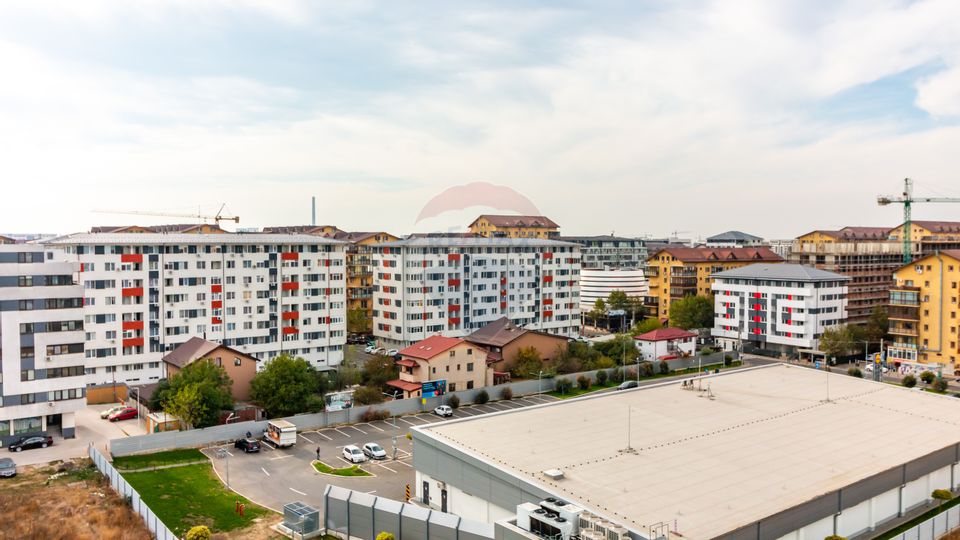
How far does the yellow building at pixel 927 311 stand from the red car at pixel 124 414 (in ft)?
178

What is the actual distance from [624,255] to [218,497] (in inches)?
3713

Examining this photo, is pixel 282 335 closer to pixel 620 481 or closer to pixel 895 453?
pixel 620 481

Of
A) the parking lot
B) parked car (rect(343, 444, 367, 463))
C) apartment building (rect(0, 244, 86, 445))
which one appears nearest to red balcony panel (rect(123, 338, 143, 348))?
apartment building (rect(0, 244, 86, 445))

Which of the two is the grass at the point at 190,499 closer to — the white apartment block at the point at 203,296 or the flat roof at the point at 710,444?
the flat roof at the point at 710,444

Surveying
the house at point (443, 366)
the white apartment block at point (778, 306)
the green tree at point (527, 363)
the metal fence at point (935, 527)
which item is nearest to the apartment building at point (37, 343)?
the house at point (443, 366)

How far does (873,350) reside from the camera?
2367 inches

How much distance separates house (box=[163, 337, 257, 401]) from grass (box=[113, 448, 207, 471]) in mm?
7854

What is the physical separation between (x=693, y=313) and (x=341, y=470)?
46874 mm

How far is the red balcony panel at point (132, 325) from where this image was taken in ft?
147

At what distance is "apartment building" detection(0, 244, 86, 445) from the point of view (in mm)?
33031

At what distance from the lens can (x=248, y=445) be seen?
32.3 meters

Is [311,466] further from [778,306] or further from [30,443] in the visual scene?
[778,306]

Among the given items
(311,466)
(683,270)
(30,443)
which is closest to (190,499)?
(311,466)

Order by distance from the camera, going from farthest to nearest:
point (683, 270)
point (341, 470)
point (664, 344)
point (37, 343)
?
point (683, 270)
point (664, 344)
point (37, 343)
point (341, 470)
